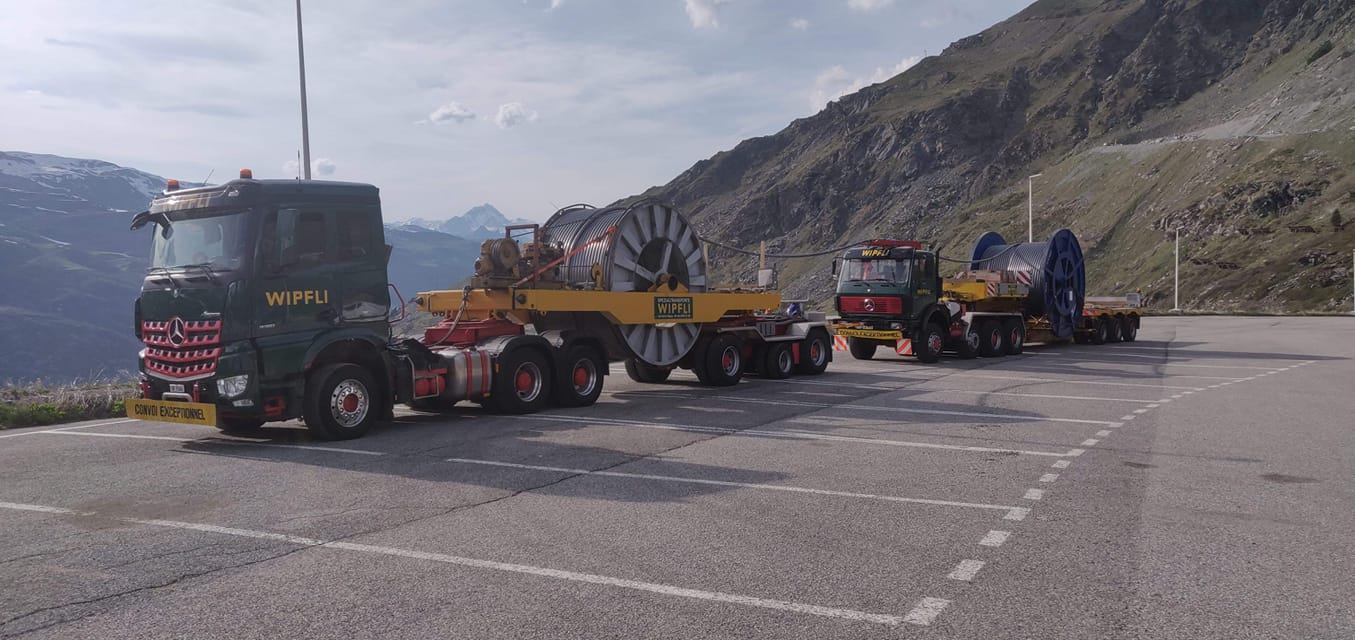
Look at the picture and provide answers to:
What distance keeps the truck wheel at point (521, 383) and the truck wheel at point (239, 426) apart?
290 cm

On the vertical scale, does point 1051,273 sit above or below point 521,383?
above

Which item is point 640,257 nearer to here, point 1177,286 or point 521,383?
point 521,383

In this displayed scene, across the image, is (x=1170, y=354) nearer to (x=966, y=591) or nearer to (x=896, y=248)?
(x=896, y=248)

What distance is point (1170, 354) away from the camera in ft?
81.7

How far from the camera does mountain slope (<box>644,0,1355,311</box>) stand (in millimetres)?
73500

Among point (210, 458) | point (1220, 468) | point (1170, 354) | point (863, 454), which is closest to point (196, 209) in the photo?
point (210, 458)

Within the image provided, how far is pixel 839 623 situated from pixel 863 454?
202 inches

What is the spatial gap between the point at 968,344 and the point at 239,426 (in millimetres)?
17138

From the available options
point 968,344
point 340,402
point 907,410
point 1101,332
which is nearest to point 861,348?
point 968,344

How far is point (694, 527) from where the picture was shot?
6.70 metres

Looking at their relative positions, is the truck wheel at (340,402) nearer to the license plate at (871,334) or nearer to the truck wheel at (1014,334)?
the license plate at (871,334)

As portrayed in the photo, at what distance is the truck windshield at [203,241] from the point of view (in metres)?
10.1

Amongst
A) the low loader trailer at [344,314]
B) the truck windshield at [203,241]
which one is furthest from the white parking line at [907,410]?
the truck windshield at [203,241]

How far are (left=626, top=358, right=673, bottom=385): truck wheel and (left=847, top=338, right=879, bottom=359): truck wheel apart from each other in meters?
7.26
